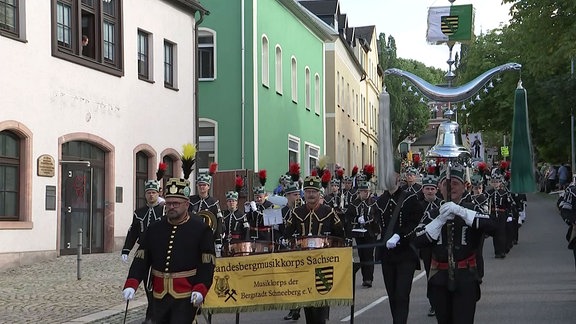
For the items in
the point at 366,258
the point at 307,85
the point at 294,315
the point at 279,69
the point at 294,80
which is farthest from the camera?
the point at 307,85

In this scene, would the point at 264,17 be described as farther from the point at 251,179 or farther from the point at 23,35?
the point at 23,35

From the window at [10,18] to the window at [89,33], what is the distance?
1163mm

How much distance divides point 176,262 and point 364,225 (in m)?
9.49

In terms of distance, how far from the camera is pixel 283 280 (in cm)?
1105

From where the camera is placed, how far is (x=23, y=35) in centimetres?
1959

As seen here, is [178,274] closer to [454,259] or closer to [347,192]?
[454,259]

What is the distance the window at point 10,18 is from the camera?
746 inches

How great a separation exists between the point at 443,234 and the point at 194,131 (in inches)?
807

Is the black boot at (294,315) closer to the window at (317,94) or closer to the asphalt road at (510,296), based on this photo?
the asphalt road at (510,296)

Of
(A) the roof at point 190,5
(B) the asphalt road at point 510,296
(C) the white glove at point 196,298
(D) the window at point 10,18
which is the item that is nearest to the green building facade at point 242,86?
(A) the roof at point 190,5

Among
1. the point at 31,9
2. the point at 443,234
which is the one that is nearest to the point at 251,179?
the point at 31,9

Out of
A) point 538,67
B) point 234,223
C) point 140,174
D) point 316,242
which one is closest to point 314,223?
point 316,242

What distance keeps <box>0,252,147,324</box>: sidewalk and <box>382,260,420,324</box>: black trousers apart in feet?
12.9

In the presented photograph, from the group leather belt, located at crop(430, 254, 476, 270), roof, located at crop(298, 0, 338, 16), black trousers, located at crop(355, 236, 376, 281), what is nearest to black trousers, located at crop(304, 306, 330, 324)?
leather belt, located at crop(430, 254, 476, 270)
